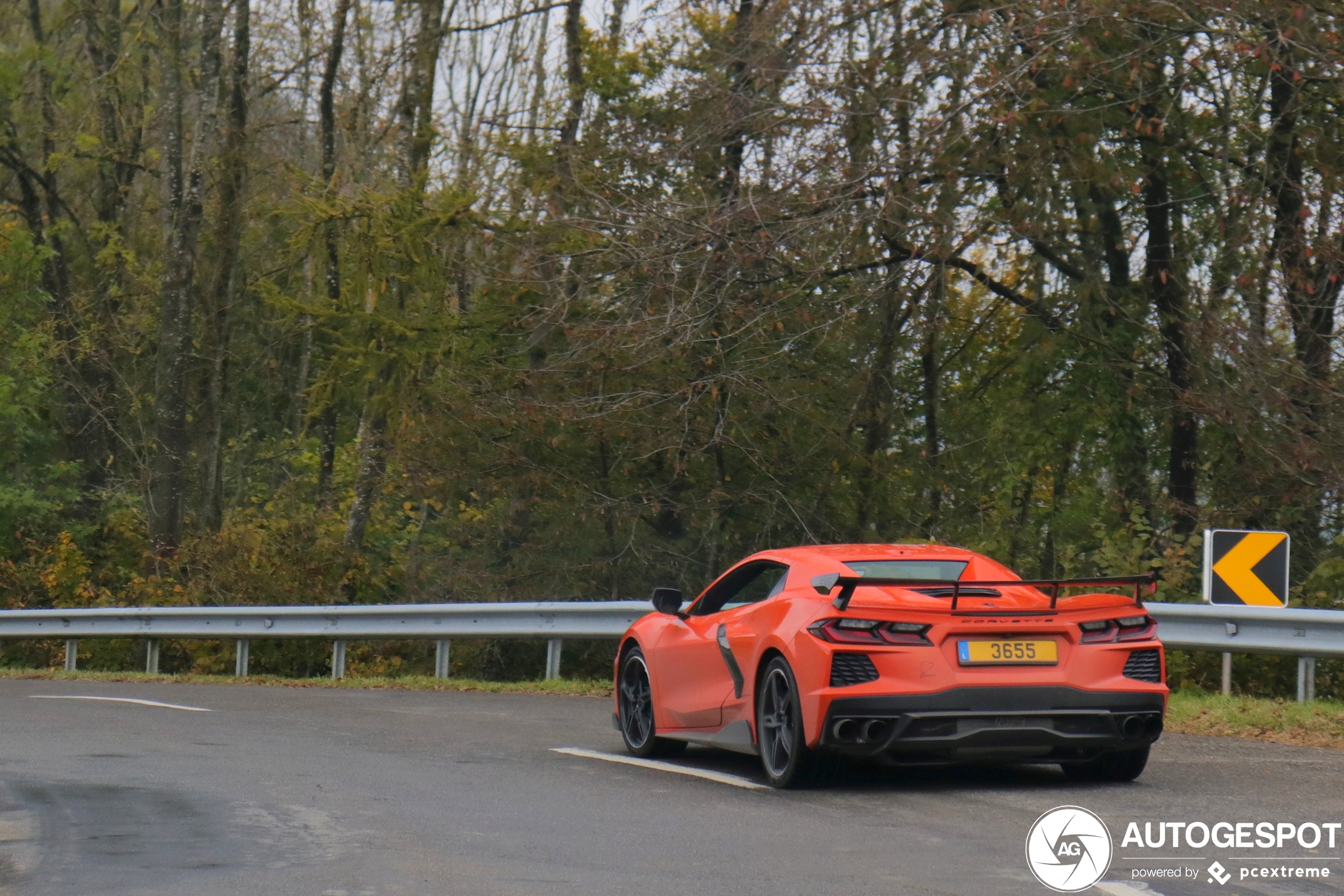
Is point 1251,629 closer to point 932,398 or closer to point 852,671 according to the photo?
point 852,671

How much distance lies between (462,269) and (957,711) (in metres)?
18.8

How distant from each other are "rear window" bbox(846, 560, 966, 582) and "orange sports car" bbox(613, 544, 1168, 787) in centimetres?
2

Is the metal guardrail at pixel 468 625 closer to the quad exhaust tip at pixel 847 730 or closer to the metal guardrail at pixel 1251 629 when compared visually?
the metal guardrail at pixel 1251 629

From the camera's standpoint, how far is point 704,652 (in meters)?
9.77

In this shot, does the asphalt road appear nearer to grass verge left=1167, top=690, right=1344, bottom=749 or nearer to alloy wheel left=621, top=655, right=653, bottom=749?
alloy wheel left=621, top=655, right=653, bottom=749

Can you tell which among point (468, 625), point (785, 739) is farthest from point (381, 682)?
point (785, 739)

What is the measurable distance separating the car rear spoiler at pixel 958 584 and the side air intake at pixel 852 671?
0.25m

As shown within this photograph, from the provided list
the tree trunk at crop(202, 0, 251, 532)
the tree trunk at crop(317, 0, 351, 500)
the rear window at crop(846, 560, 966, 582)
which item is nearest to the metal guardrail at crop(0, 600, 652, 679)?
the tree trunk at crop(317, 0, 351, 500)

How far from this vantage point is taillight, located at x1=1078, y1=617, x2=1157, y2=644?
859 cm

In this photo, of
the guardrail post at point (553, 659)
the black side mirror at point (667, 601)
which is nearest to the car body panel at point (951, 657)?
the black side mirror at point (667, 601)

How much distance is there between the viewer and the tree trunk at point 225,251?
98.5ft

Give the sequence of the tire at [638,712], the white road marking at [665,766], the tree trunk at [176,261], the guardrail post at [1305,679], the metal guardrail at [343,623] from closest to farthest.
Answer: the white road marking at [665,766] → the tire at [638,712] → the guardrail post at [1305,679] → the metal guardrail at [343,623] → the tree trunk at [176,261]

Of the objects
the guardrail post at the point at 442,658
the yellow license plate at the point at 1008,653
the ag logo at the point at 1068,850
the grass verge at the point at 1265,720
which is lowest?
the guardrail post at the point at 442,658

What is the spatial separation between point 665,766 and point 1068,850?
369cm
